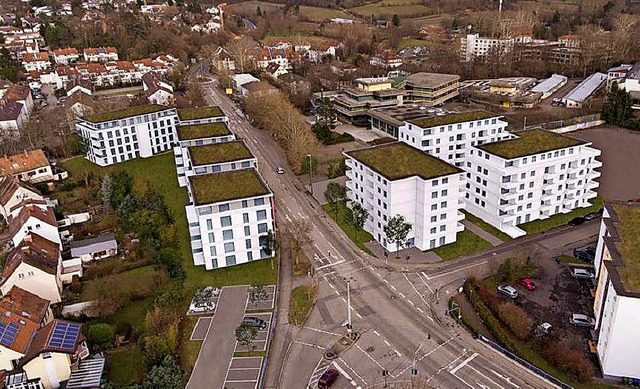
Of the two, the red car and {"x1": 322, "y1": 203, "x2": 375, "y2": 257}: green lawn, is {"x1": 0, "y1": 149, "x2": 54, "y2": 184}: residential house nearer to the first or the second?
{"x1": 322, "y1": 203, "x2": 375, "y2": 257}: green lawn

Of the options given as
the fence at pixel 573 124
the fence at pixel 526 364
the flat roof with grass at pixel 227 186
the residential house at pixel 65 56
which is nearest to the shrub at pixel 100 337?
the flat roof with grass at pixel 227 186

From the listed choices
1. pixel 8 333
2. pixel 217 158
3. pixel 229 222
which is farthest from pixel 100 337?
pixel 217 158

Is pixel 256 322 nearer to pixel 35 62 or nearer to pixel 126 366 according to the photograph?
pixel 126 366

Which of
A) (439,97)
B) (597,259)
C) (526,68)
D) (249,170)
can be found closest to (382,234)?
(249,170)

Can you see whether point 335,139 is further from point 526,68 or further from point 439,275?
point 526,68

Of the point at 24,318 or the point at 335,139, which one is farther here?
the point at 335,139
